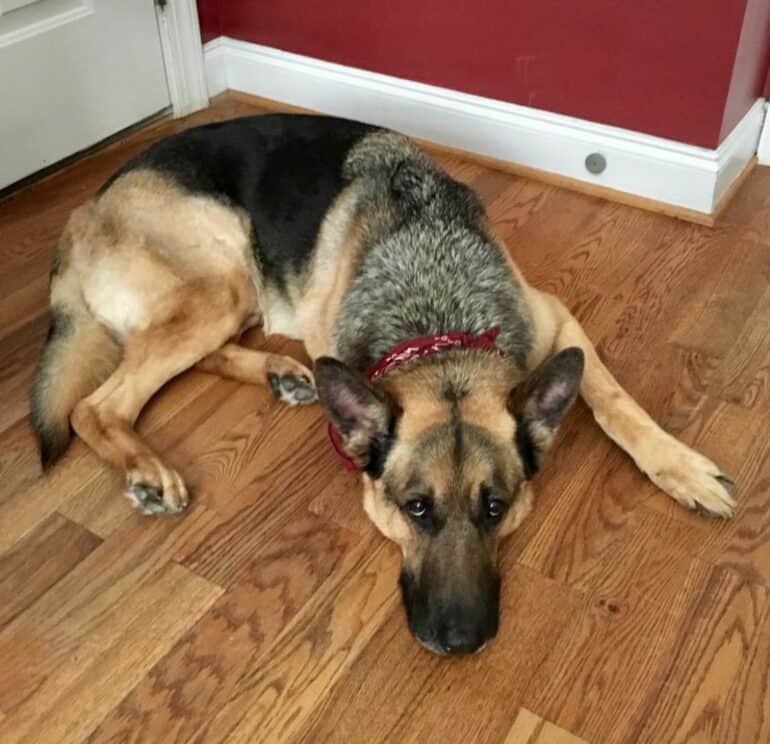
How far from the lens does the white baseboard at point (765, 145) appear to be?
361 cm

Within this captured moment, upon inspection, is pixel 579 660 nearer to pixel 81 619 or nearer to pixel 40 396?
pixel 81 619

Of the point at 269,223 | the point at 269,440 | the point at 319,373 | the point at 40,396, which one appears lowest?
the point at 269,440

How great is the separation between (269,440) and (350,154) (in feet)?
3.04

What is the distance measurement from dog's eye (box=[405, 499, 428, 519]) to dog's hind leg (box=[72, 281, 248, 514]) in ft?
2.36

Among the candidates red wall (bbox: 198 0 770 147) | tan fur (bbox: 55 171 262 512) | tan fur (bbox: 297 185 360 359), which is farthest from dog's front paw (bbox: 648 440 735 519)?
red wall (bbox: 198 0 770 147)

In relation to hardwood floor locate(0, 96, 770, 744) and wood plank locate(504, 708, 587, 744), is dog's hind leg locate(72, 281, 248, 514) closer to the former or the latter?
hardwood floor locate(0, 96, 770, 744)

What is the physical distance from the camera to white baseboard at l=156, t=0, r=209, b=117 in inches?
157

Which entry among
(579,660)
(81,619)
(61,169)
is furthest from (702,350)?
(61,169)

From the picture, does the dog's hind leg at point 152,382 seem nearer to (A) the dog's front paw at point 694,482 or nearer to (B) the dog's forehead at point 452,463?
(B) the dog's forehead at point 452,463

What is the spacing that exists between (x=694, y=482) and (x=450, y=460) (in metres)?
0.77

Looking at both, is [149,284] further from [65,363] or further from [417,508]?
[417,508]

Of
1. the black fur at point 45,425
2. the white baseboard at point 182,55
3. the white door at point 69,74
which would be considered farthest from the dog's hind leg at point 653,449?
the white baseboard at point 182,55

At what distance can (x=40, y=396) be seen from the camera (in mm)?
2461

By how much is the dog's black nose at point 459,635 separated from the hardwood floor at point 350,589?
0.15 meters
